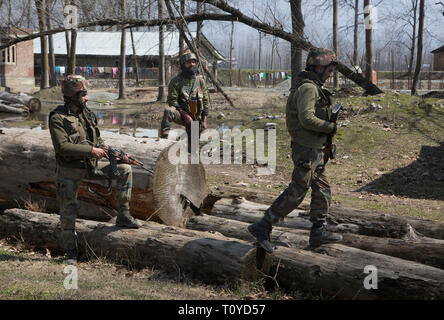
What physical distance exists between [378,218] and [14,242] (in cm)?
502

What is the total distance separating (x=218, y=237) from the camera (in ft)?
18.4

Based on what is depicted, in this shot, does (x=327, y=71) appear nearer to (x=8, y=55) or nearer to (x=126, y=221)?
(x=126, y=221)

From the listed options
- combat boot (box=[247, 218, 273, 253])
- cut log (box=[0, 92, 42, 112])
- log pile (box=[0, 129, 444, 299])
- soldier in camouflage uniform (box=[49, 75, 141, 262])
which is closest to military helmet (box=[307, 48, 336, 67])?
combat boot (box=[247, 218, 273, 253])

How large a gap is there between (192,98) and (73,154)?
12.0 ft

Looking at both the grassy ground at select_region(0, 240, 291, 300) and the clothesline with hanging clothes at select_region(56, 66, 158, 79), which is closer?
the grassy ground at select_region(0, 240, 291, 300)

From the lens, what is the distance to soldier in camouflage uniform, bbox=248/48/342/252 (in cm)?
490

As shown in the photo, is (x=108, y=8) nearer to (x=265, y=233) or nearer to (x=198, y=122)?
(x=198, y=122)

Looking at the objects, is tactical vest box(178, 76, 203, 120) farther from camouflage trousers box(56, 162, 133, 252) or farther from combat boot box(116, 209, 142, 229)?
combat boot box(116, 209, 142, 229)

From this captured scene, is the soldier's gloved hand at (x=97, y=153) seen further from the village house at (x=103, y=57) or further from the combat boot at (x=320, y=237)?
the village house at (x=103, y=57)

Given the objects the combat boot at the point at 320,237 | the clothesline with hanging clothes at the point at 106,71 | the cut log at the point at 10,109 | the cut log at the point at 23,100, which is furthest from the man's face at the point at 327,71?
the clothesline with hanging clothes at the point at 106,71

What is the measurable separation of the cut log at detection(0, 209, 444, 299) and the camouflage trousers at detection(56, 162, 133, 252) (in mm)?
314

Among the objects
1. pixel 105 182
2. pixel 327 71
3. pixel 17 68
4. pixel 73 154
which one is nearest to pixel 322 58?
pixel 327 71
